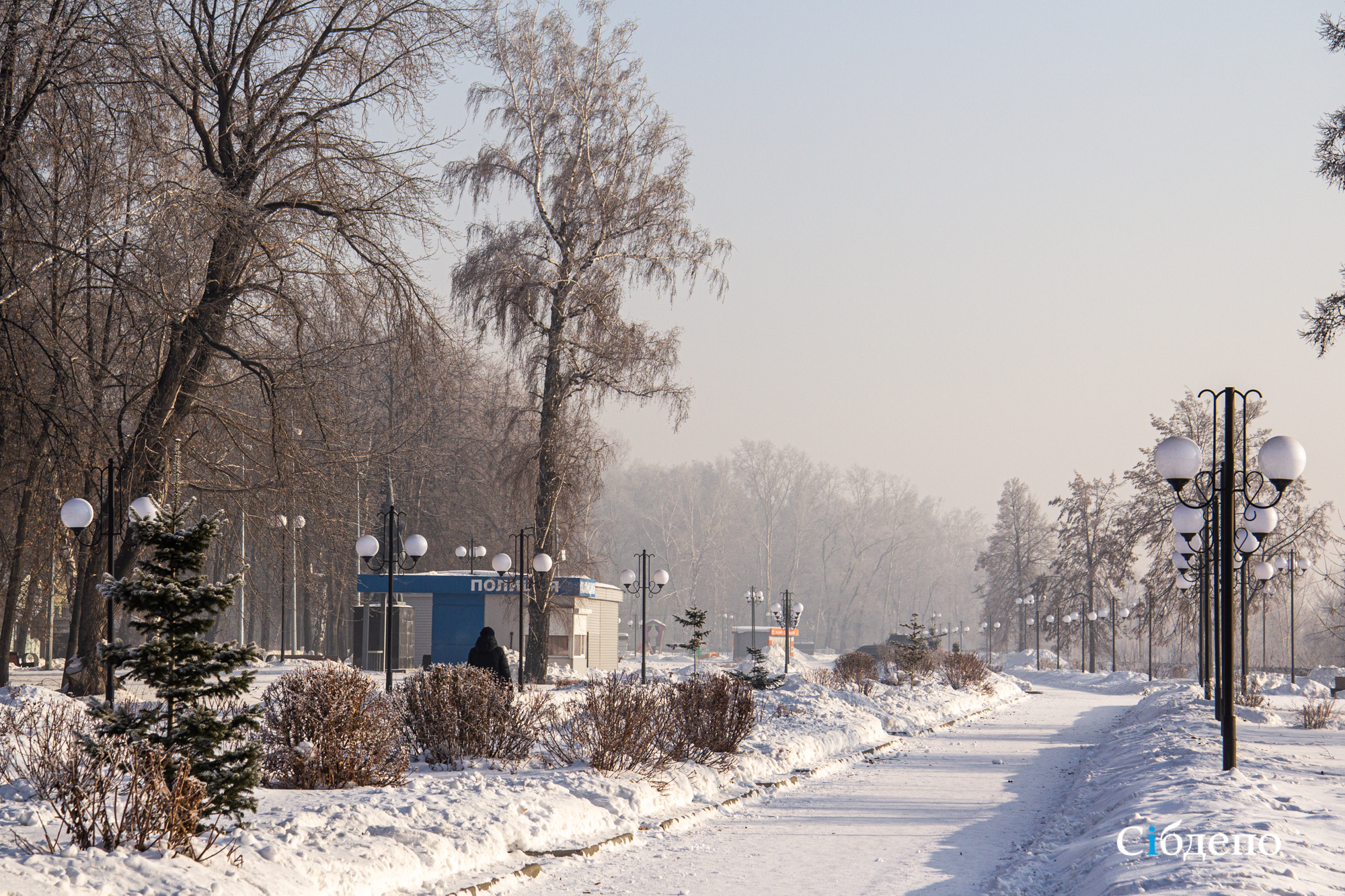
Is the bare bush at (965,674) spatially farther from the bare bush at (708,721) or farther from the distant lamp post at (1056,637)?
the distant lamp post at (1056,637)

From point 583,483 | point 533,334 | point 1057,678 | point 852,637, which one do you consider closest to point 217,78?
point 533,334

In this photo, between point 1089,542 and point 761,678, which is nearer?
point 761,678

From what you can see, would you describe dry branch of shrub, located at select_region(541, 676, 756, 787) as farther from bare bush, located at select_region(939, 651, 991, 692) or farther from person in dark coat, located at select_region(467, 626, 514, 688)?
bare bush, located at select_region(939, 651, 991, 692)

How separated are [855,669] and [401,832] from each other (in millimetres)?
19986

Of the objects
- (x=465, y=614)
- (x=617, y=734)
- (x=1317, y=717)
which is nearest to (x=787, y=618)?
(x=465, y=614)

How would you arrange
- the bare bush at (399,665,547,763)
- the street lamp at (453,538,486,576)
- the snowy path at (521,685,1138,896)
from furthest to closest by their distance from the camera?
1. the street lamp at (453,538,486,576)
2. the bare bush at (399,665,547,763)
3. the snowy path at (521,685,1138,896)

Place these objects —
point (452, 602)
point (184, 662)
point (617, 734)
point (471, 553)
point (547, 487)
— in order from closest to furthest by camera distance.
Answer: point (184, 662) < point (617, 734) < point (547, 487) < point (471, 553) < point (452, 602)

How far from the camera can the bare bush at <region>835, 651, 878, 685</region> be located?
2566 centimetres

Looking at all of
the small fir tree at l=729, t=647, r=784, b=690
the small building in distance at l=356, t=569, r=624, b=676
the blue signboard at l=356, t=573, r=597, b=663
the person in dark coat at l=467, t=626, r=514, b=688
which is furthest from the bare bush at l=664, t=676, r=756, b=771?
the blue signboard at l=356, t=573, r=597, b=663

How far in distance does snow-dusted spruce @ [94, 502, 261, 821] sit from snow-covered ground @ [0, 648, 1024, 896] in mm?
422

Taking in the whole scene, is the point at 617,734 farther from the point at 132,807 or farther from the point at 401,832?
the point at 132,807

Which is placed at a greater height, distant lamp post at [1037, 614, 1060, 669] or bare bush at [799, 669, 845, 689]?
bare bush at [799, 669, 845, 689]

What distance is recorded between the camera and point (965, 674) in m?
28.9

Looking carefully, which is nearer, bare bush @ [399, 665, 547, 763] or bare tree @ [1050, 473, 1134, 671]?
bare bush @ [399, 665, 547, 763]
